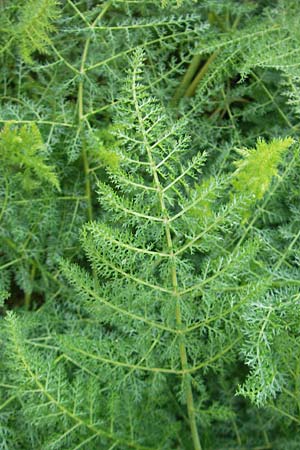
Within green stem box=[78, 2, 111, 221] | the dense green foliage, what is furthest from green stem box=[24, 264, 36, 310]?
green stem box=[78, 2, 111, 221]

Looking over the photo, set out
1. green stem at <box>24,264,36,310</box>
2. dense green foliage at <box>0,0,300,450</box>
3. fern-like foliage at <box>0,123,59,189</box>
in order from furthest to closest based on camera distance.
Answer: green stem at <box>24,264,36,310</box> < fern-like foliage at <box>0,123,59,189</box> < dense green foliage at <box>0,0,300,450</box>

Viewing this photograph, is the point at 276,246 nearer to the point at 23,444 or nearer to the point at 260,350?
the point at 260,350

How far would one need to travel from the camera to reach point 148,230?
794 millimetres

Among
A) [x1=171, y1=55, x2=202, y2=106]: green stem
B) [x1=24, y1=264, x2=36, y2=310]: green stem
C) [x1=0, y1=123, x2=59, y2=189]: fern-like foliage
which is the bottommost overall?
[x1=24, y1=264, x2=36, y2=310]: green stem

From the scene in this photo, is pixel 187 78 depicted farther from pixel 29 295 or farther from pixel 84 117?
pixel 29 295

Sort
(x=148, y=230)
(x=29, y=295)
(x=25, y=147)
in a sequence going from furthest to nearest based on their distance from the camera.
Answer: (x=29, y=295), (x=25, y=147), (x=148, y=230)

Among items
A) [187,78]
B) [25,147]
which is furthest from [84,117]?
[187,78]

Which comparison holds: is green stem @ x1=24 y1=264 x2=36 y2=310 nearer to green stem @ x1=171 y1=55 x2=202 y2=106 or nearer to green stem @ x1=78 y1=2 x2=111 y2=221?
green stem @ x1=78 y1=2 x2=111 y2=221

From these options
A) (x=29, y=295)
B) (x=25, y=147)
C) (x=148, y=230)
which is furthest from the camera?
(x=29, y=295)

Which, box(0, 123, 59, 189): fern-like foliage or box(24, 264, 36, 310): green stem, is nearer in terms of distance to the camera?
box(0, 123, 59, 189): fern-like foliage

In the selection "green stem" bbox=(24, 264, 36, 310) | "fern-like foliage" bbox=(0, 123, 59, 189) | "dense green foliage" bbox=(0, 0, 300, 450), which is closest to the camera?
"dense green foliage" bbox=(0, 0, 300, 450)

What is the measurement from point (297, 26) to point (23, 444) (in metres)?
0.77

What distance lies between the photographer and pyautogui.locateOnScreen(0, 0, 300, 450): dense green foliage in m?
0.78

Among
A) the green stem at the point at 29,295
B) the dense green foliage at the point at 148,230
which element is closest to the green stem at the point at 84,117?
the dense green foliage at the point at 148,230
